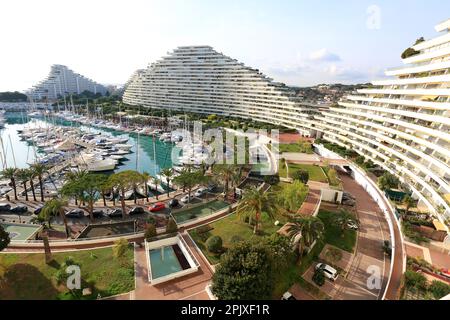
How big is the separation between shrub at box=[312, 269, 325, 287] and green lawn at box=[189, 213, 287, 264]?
8046mm

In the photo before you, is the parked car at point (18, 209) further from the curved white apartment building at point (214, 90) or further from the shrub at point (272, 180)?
the curved white apartment building at point (214, 90)

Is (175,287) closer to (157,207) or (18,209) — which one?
(157,207)

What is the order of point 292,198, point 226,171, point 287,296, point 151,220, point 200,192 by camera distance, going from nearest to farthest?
1. point 287,296
2. point 292,198
3. point 151,220
4. point 226,171
5. point 200,192

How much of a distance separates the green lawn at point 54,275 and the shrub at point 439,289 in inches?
1136

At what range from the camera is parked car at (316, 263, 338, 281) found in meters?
28.7

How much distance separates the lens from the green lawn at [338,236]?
3494cm

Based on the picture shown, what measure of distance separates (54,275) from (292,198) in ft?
100

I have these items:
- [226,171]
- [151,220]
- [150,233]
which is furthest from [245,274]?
[226,171]

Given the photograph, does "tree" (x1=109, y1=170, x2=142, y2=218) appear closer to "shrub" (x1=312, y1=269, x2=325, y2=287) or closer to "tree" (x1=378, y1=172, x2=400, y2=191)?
"shrub" (x1=312, y1=269, x2=325, y2=287)

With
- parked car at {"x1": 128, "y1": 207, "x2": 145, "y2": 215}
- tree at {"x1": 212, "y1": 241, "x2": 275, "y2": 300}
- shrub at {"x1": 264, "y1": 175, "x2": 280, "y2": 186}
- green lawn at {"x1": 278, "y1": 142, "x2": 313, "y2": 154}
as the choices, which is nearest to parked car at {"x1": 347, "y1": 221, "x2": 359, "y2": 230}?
shrub at {"x1": 264, "y1": 175, "x2": 280, "y2": 186}

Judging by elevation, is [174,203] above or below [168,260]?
above

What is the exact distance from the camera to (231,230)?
3606 centimetres

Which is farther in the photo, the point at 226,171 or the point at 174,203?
the point at 226,171
